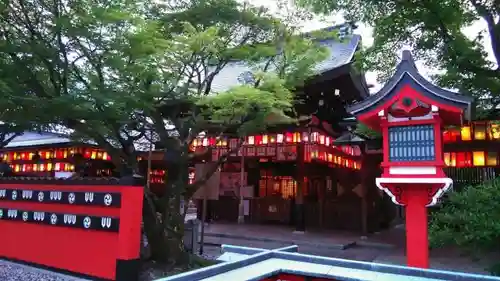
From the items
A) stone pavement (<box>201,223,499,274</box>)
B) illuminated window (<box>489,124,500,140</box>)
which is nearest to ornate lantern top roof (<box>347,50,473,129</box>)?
stone pavement (<box>201,223,499,274</box>)

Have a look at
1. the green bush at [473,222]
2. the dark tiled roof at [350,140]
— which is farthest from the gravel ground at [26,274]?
the dark tiled roof at [350,140]

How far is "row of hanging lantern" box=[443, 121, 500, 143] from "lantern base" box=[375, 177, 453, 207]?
8778 mm

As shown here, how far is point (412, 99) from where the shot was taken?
603 cm

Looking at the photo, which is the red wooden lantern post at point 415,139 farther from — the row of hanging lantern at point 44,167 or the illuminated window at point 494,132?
the row of hanging lantern at point 44,167

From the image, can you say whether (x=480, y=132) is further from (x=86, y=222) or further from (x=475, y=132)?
(x=86, y=222)

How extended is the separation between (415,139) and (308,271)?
2853 mm

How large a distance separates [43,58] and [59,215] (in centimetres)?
368

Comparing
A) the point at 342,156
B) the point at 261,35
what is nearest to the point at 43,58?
the point at 261,35

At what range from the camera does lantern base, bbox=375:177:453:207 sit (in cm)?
585

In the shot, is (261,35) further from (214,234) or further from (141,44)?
(214,234)

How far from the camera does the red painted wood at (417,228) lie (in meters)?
6.05

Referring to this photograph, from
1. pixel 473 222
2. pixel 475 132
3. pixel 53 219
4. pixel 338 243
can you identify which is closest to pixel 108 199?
pixel 53 219

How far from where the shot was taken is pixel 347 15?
1075cm

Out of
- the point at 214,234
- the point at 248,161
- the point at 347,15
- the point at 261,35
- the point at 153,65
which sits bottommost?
the point at 214,234
